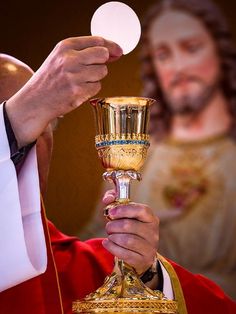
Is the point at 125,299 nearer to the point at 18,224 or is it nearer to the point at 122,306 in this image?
the point at 122,306

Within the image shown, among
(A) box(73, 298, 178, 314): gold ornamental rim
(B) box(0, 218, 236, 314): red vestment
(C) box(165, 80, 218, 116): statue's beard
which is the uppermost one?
(C) box(165, 80, 218, 116): statue's beard

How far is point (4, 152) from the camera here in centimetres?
159

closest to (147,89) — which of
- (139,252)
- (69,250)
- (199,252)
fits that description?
(199,252)

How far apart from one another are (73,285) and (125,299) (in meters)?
0.53

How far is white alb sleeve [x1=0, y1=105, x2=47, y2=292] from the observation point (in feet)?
5.19

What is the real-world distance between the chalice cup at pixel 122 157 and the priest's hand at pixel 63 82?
88mm

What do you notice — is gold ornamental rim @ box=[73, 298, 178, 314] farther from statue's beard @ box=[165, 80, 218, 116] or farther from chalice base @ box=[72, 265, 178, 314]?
statue's beard @ box=[165, 80, 218, 116]

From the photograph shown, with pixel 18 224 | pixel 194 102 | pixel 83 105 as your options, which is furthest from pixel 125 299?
pixel 194 102

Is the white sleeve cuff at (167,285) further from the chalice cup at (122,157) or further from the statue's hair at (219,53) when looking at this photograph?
the statue's hair at (219,53)

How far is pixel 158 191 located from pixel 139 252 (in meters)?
1.77

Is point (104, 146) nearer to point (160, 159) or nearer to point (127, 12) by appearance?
point (127, 12)

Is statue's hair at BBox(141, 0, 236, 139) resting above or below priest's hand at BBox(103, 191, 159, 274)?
above

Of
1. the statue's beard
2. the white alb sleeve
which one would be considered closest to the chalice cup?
the white alb sleeve

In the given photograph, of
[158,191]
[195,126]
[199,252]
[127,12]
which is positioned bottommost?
[199,252]
